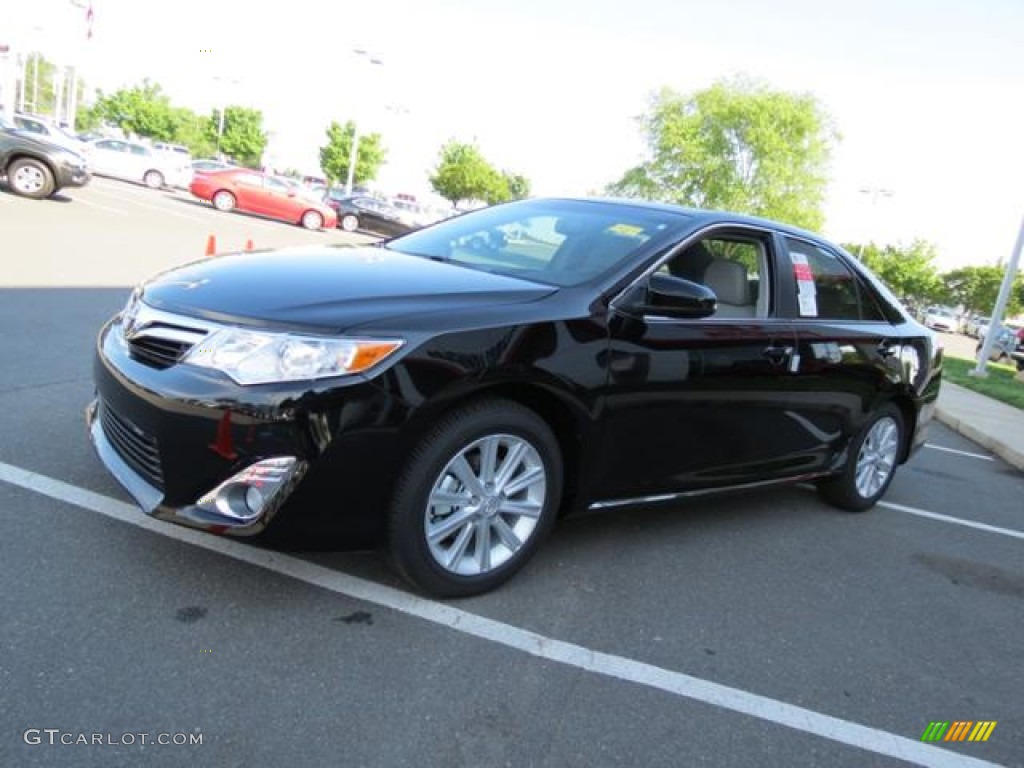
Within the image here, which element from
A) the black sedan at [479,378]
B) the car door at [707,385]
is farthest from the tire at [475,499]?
the car door at [707,385]

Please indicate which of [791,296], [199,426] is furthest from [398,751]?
[791,296]

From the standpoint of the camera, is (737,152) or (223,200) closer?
(223,200)

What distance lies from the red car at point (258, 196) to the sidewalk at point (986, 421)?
63.1 ft

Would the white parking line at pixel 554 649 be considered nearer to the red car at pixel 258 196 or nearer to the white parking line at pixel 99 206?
the white parking line at pixel 99 206

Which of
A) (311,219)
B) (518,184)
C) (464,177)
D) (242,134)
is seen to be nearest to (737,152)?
(311,219)

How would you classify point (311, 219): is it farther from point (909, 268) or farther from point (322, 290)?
point (909, 268)

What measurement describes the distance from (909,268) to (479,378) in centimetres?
8197

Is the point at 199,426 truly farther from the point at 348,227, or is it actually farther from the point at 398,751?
the point at 348,227

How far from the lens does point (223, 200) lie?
24.7m

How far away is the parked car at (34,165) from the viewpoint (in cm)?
1463

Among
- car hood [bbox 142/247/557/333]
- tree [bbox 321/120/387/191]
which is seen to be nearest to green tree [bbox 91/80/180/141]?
tree [bbox 321/120/387/191]

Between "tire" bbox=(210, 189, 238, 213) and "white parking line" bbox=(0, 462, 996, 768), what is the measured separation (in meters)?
23.0

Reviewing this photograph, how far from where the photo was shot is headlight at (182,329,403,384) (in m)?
2.63

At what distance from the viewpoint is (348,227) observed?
95.5ft
